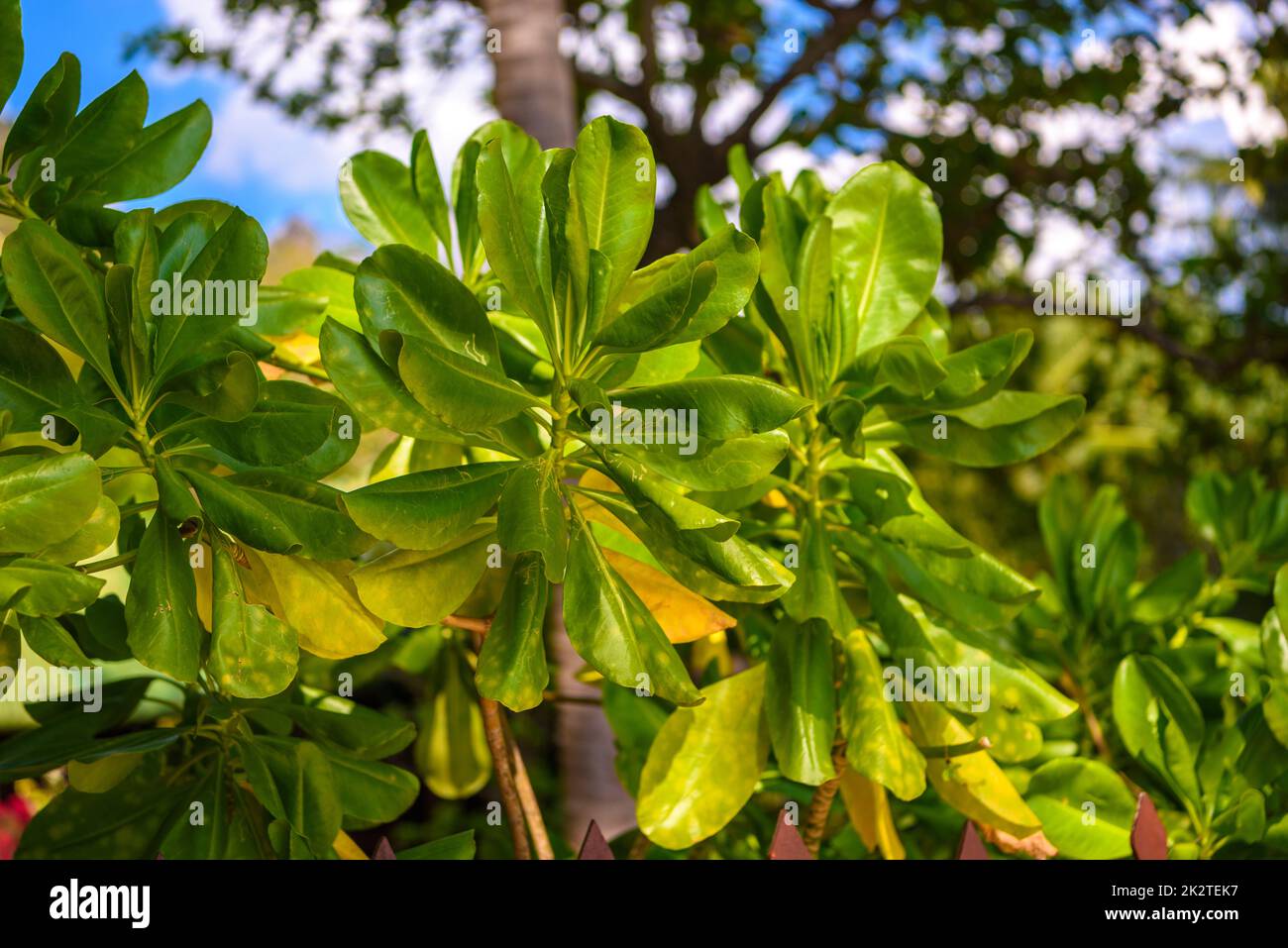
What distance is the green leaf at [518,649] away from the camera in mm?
750

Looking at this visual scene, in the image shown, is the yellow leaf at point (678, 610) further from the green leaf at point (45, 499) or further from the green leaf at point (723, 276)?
the green leaf at point (45, 499)

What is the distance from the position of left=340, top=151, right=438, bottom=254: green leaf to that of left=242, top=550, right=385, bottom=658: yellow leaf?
37 cm

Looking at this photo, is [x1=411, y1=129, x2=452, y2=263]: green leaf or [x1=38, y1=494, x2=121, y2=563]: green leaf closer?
[x1=38, y1=494, x2=121, y2=563]: green leaf

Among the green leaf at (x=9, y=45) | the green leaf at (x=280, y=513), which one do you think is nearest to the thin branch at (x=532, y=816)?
the green leaf at (x=280, y=513)

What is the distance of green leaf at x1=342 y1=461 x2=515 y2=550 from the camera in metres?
0.70

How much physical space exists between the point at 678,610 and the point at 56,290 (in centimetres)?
52

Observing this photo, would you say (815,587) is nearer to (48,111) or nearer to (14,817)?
(48,111)

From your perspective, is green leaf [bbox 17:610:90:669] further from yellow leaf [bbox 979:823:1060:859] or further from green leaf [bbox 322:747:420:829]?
yellow leaf [bbox 979:823:1060:859]

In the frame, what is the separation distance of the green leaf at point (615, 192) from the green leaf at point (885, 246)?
29 centimetres

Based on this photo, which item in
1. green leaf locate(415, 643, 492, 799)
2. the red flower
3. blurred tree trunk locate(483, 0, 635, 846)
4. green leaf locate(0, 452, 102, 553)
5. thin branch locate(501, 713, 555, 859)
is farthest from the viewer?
the red flower

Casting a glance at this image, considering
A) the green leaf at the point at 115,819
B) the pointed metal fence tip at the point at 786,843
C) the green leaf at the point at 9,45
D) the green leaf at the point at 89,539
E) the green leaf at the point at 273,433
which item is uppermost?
the green leaf at the point at 9,45

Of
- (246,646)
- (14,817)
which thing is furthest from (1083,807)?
(14,817)

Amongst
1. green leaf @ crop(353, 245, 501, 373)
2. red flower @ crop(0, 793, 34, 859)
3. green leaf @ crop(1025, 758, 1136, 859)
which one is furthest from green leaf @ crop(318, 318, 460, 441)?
red flower @ crop(0, 793, 34, 859)
